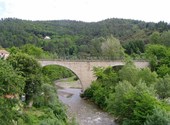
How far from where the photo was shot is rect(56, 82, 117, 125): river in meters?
36.6

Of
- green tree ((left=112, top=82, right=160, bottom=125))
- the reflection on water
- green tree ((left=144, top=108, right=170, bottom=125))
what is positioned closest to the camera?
green tree ((left=144, top=108, right=170, bottom=125))

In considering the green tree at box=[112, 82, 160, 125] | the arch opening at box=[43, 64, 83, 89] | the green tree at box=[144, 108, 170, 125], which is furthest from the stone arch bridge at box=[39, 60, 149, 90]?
the green tree at box=[144, 108, 170, 125]

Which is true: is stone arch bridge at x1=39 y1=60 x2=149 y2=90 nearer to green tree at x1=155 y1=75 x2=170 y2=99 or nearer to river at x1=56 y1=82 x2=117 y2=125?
river at x1=56 y1=82 x2=117 y2=125

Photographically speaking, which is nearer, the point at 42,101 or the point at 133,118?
the point at 133,118

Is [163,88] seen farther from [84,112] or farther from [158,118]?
[158,118]

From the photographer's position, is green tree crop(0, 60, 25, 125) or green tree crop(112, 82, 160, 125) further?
green tree crop(112, 82, 160, 125)

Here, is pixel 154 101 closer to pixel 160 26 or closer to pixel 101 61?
pixel 101 61

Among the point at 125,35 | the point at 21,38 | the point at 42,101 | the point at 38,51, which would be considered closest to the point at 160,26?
the point at 125,35

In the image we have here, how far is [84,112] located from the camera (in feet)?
138

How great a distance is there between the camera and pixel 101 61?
188ft

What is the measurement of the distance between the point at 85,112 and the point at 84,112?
125 millimetres

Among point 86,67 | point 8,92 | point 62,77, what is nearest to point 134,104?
point 8,92

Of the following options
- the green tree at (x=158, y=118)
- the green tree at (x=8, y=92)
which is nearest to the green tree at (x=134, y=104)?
the green tree at (x=158, y=118)

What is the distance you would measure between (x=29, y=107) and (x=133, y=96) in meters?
10.5
